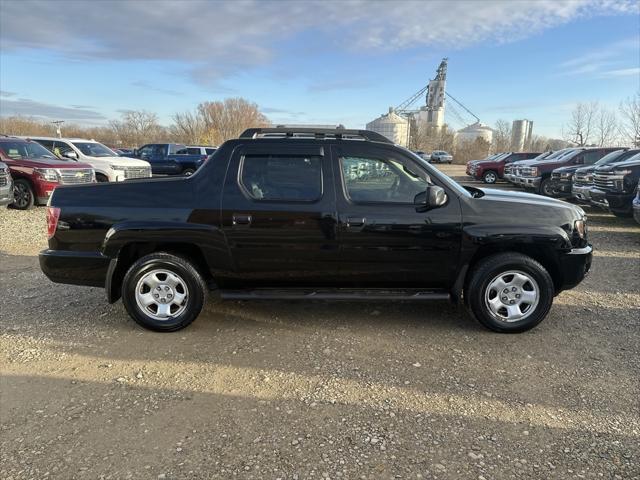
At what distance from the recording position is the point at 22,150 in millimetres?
12148

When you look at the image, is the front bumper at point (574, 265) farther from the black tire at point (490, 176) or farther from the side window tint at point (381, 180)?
the black tire at point (490, 176)

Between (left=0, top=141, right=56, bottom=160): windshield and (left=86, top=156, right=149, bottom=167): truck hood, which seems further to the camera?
(left=86, top=156, right=149, bottom=167): truck hood

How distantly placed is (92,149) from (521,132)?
279ft

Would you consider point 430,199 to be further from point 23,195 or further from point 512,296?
point 23,195

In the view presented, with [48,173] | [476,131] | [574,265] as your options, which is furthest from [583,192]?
[476,131]

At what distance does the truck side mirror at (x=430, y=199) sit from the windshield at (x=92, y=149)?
555 inches

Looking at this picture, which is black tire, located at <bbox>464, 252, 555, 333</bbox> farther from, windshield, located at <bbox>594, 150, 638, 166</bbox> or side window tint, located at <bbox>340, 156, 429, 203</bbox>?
windshield, located at <bbox>594, 150, 638, 166</bbox>

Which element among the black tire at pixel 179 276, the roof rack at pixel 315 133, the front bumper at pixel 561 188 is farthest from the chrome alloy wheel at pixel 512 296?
the front bumper at pixel 561 188

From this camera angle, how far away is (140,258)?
169 inches

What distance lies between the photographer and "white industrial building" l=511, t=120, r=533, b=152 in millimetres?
83812

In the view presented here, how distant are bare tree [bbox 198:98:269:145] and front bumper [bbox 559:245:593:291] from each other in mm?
61987

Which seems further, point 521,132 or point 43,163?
point 521,132

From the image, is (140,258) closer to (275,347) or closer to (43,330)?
(43,330)

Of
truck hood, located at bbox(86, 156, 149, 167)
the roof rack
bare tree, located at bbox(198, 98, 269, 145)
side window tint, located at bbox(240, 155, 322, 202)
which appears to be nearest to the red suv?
truck hood, located at bbox(86, 156, 149, 167)
